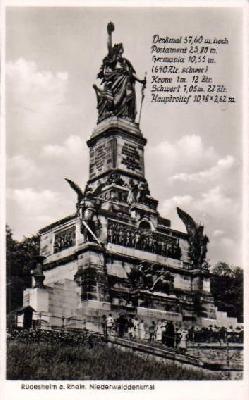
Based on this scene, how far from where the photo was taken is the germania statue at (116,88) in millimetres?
17631

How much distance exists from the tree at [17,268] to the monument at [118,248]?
476 mm

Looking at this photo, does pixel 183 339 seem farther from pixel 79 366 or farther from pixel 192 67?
pixel 192 67

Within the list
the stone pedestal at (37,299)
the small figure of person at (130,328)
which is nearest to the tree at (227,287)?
the small figure of person at (130,328)

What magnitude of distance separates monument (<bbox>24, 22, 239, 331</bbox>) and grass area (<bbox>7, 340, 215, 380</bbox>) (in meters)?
1.93

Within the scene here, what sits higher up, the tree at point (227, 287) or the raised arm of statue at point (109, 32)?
the raised arm of statue at point (109, 32)

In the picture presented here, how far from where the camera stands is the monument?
58.8 ft

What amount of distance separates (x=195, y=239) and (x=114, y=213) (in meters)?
2.38

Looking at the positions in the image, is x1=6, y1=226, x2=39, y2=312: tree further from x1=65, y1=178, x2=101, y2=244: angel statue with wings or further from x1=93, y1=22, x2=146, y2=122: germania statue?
x1=93, y1=22, x2=146, y2=122: germania statue

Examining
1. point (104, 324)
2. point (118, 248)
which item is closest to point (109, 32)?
point (118, 248)

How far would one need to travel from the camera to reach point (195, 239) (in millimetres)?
19969

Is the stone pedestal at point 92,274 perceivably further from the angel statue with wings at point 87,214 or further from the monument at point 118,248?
the angel statue with wings at point 87,214

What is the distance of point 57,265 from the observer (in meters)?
19.6

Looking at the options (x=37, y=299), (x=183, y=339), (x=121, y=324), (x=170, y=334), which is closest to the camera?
(x=37, y=299)

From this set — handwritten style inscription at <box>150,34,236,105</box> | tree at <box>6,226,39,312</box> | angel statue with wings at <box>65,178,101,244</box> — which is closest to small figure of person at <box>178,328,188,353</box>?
angel statue with wings at <box>65,178,101,244</box>
